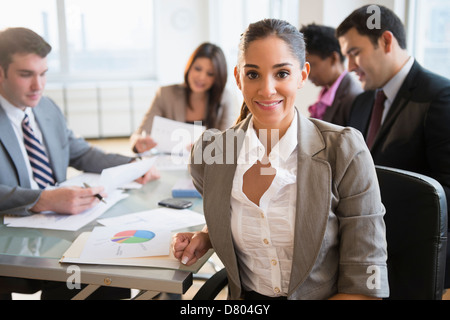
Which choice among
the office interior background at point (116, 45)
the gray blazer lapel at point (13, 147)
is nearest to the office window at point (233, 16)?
the office interior background at point (116, 45)

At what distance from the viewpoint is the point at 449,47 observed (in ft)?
8.80

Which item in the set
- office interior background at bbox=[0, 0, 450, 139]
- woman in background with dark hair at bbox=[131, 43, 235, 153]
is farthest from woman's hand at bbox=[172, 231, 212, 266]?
office interior background at bbox=[0, 0, 450, 139]

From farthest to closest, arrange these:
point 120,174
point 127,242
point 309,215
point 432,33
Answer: point 432,33 < point 120,174 < point 127,242 < point 309,215

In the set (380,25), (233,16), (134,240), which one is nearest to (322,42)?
(380,25)

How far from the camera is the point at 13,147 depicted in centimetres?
175

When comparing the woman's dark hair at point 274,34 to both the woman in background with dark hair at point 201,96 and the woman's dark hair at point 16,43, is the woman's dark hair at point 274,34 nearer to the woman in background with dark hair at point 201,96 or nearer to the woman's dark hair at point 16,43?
the woman's dark hair at point 16,43

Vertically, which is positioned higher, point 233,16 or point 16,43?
point 233,16

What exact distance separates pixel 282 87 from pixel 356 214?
0.38m

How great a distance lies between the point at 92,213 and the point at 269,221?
754 millimetres

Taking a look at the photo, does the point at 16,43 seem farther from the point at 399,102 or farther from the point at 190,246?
the point at 399,102

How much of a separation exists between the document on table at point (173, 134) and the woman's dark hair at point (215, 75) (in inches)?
20.2

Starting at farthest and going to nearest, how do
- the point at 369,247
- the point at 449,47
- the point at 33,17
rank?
1. the point at 33,17
2. the point at 449,47
3. the point at 369,247

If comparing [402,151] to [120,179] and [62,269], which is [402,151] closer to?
[120,179]
